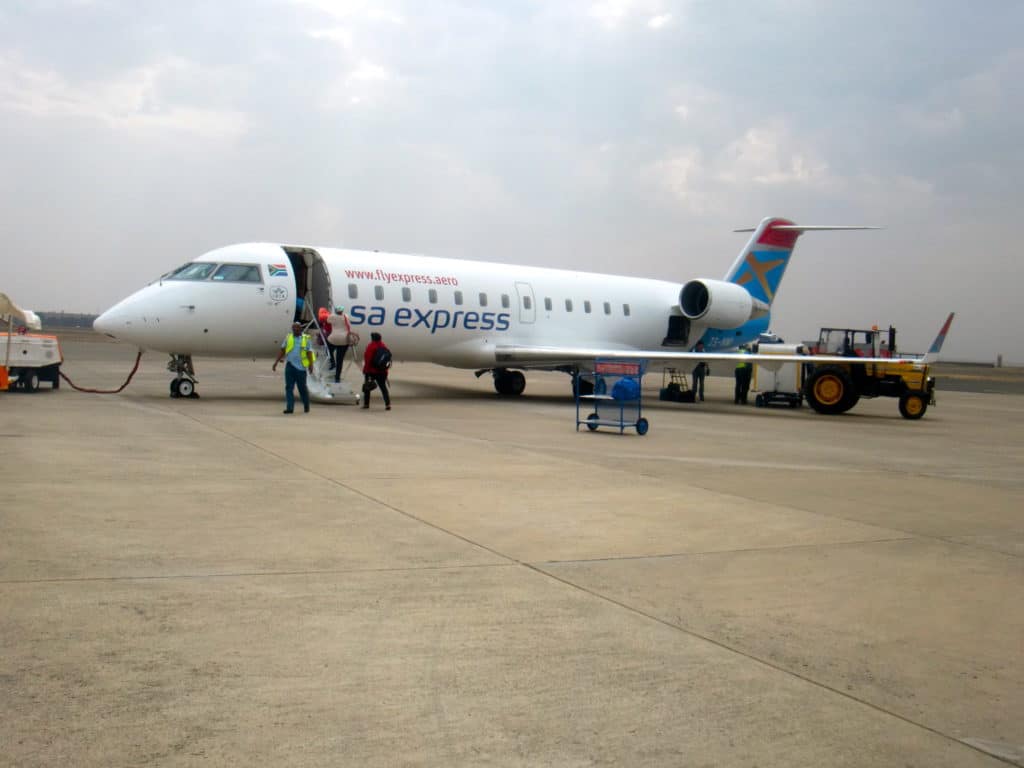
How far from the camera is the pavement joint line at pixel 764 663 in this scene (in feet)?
13.0

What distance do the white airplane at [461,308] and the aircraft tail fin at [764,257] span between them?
0.03 metres

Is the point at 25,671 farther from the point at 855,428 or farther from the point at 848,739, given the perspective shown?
the point at 855,428

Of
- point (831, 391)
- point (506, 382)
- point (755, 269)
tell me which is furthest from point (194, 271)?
point (755, 269)

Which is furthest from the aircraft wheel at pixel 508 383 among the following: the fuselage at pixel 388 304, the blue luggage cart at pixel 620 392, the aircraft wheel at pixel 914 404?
the aircraft wheel at pixel 914 404

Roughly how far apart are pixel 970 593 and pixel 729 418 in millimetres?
14672

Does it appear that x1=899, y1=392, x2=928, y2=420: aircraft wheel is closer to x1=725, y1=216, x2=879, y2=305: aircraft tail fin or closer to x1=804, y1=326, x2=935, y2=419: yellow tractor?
x1=804, y1=326, x2=935, y2=419: yellow tractor

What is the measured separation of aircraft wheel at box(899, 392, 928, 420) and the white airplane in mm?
2926

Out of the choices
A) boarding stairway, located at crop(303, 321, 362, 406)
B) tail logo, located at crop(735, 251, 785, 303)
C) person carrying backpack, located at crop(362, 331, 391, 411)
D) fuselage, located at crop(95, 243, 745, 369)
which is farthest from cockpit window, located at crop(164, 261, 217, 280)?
tail logo, located at crop(735, 251, 785, 303)

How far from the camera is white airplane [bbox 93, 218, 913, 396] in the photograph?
63.4 feet

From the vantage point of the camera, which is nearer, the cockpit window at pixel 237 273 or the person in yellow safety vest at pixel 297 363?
the person in yellow safety vest at pixel 297 363

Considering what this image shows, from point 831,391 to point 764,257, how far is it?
817 cm

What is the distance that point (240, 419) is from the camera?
15.7 m

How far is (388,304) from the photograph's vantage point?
2152 centimetres

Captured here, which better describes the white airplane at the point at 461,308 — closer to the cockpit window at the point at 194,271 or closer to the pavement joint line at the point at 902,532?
the cockpit window at the point at 194,271
